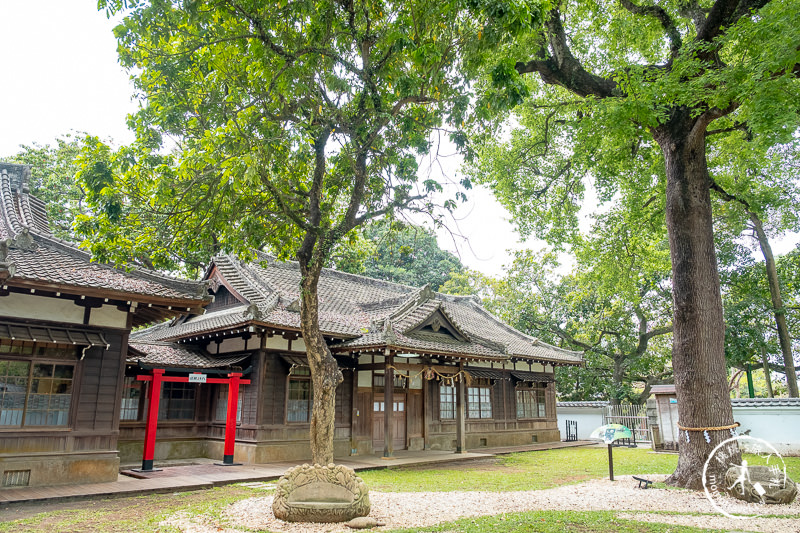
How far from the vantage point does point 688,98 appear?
29.0 ft

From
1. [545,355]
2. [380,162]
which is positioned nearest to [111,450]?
[380,162]

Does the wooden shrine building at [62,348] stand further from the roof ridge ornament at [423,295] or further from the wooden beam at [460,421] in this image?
the wooden beam at [460,421]

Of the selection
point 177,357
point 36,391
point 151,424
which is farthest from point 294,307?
point 36,391

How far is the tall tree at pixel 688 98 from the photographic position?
7902 mm

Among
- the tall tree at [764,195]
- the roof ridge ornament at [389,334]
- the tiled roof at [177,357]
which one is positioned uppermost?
the tall tree at [764,195]

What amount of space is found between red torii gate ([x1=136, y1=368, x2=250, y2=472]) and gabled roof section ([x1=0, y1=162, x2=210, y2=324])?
158 centimetres

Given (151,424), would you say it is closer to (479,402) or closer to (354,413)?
(354,413)

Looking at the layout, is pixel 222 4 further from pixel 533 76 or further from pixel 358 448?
pixel 358 448

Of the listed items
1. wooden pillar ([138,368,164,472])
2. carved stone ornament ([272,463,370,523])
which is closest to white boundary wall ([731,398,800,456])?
carved stone ornament ([272,463,370,523])

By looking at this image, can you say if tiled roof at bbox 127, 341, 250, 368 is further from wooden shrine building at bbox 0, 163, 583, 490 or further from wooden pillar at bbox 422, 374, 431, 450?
wooden pillar at bbox 422, 374, 431, 450

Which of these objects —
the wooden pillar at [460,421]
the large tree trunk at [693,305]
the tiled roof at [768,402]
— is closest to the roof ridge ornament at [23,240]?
the wooden pillar at [460,421]

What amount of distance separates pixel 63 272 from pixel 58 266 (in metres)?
0.32

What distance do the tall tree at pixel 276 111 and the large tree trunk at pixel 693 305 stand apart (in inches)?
209

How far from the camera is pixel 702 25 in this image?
10.5 m
